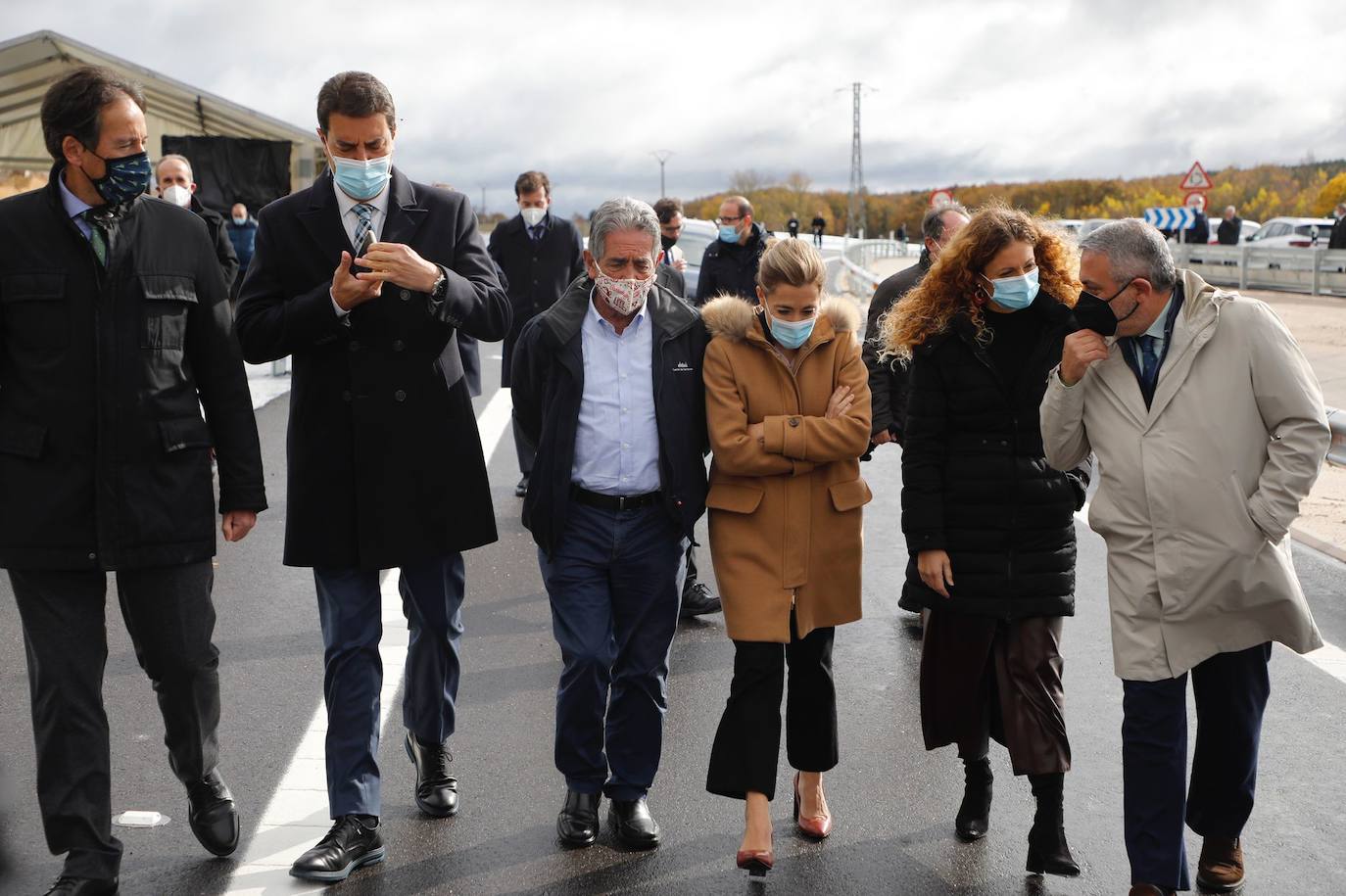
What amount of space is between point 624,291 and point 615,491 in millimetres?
616

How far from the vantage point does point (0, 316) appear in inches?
159

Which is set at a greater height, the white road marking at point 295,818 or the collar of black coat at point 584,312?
the collar of black coat at point 584,312

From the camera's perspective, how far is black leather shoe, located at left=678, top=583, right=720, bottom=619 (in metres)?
7.31

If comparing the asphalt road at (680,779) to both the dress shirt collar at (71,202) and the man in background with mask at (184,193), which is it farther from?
the man in background with mask at (184,193)

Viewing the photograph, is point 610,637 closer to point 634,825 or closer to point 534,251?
point 634,825

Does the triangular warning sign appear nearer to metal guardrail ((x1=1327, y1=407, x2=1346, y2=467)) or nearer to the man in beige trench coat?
metal guardrail ((x1=1327, y1=407, x2=1346, y2=467))

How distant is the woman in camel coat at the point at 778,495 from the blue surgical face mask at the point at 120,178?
67.1 inches

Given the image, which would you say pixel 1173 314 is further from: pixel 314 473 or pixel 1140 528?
pixel 314 473

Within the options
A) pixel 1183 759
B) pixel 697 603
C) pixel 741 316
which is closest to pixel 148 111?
pixel 697 603

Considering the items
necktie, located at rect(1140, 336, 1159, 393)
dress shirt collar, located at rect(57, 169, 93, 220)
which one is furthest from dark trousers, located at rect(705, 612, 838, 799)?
dress shirt collar, located at rect(57, 169, 93, 220)

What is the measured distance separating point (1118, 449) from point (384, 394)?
2173mm

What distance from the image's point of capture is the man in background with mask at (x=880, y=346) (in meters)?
6.82

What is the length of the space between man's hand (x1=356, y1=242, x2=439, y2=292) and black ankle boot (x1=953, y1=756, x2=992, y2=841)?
2231mm

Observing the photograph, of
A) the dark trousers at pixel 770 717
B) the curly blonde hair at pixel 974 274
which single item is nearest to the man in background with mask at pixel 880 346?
the curly blonde hair at pixel 974 274
